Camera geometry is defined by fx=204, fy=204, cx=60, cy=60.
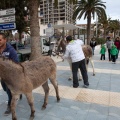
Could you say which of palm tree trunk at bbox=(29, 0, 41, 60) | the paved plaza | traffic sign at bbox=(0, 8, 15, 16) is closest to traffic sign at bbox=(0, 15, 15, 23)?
traffic sign at bbox=(0, 8, 15, 16)

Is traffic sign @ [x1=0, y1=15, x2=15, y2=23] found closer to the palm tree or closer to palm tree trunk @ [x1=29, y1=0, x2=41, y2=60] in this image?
palm tree trunk @ [x1=29, y1=0, x2=41, y2=60]

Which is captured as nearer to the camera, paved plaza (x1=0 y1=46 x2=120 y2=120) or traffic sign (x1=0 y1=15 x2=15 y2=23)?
paved plaza (x1=0 y1=46 x2=120 y2=120)

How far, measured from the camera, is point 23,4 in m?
27.6

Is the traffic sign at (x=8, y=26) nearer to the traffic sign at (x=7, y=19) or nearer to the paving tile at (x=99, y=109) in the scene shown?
the traffic sign at (x=7, y=19)

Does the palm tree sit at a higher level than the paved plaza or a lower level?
higher

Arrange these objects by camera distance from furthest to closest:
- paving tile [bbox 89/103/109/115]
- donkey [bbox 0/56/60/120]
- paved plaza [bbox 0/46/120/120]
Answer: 1. paving tile [bbox 89/103/109/115]
2. paved plaza [bbox 0/46/120/120]
3. donkey [bbox 0/56/60/120]

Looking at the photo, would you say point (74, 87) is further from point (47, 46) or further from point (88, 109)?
point (47, 46)

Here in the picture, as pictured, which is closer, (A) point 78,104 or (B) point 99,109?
(B) point 99,109

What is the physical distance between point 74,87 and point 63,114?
2.30 meters

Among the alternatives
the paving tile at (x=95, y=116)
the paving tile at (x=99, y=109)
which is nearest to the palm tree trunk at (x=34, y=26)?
the paving tile at (x=99, y=109)

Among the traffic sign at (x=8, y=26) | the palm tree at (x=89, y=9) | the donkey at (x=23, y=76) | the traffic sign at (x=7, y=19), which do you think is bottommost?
the donkey at (x=23, y=76)

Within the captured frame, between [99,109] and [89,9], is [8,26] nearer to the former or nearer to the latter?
[99,109]

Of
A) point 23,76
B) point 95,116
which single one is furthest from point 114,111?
point 23,76

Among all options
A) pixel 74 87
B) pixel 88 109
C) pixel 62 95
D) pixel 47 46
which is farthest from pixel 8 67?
pixel 47 46
